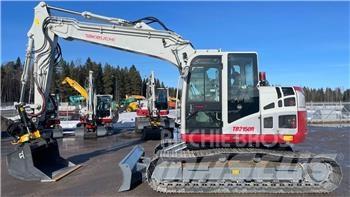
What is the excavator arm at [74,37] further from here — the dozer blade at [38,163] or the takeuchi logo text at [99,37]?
the dozer blade at [38,163]

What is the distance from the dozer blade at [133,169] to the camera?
907 centimetres

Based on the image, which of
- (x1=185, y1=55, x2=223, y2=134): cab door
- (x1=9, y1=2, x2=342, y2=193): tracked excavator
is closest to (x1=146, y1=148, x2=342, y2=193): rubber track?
(x1=9, y1=2, x2=342, y2=193): tracked excavator

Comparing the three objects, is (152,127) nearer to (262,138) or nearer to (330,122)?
(262,138)

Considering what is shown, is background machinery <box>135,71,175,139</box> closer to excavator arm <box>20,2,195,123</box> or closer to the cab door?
excavator arm <box>20,2,195,123</box>

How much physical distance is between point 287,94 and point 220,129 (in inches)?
66.3

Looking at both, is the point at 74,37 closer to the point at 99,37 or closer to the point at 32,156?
the point at 99,37

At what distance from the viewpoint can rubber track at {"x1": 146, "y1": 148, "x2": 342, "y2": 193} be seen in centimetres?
867

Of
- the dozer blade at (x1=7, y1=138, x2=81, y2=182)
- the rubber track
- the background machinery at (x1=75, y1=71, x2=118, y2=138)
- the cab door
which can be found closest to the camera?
the rubber track

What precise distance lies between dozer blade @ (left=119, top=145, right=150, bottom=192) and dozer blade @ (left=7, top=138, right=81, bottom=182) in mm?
2122

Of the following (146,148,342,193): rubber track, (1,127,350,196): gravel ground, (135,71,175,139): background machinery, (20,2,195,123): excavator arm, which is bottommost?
(1,127,350,196): gravel ground

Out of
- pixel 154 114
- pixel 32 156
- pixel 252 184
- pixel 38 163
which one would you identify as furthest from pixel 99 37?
pixel 154 114

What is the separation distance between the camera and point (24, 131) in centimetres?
1105

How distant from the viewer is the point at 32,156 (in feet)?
35.0

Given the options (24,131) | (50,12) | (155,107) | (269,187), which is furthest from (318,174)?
(155,107)
